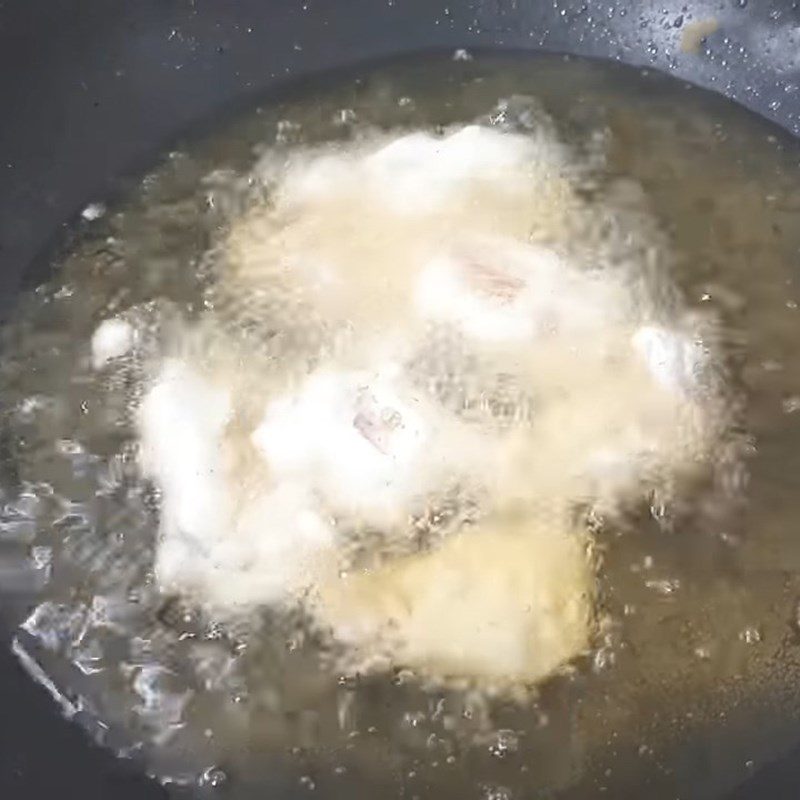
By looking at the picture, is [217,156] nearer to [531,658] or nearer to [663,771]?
[531,658]

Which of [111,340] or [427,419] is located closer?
[427,419]

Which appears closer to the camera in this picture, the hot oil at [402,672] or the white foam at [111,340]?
the hot oil at [402,672]

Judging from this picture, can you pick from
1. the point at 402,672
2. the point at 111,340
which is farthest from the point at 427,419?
the point at 111,340

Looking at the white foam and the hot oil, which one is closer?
the hot oil

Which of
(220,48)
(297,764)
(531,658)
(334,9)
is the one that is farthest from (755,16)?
(297,764)

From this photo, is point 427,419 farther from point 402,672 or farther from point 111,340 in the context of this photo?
point 111,340

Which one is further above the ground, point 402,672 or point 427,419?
point 427,419

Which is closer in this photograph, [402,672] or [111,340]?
[402,672]

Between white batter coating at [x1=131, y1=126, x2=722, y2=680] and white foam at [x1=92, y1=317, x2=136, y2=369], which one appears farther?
white foam at [x1=92, y1=317, x2=136, y2=369]
